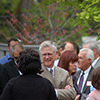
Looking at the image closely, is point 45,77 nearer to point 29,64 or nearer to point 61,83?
point 61,83

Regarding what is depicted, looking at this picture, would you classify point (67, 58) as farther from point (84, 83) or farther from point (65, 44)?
point (65, 44)

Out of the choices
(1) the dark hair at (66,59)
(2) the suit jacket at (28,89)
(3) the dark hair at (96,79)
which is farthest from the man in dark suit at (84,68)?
(2) the suit jacket at (28,89)

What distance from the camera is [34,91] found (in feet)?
9.77

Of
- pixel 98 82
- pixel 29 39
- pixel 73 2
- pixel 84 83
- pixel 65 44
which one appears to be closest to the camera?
pixel 98 82

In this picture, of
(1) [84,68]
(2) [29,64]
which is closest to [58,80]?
(2) [29,64]

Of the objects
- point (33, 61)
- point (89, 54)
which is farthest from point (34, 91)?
point (89, 54)

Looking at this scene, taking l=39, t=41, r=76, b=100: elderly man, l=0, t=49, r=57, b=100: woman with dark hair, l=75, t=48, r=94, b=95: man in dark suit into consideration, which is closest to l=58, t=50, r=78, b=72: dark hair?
l=39, t=41, r=76, b=100: elderly man

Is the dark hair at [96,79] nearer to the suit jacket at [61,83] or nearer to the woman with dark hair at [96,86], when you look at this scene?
the woman with dark hair at [96,86]

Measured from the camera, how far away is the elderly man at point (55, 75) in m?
3.61

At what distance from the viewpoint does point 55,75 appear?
3859mm

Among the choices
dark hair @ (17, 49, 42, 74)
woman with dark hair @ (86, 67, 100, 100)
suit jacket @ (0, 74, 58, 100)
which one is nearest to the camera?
suit jacket @ (0, 74, 58, 100)

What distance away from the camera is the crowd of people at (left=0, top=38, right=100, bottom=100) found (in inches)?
117

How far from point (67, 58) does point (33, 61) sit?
1.28 meters

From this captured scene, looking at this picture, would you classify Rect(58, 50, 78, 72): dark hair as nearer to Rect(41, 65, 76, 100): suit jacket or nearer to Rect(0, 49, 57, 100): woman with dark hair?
Rect(41, 65, 76, 100): suit jacket
